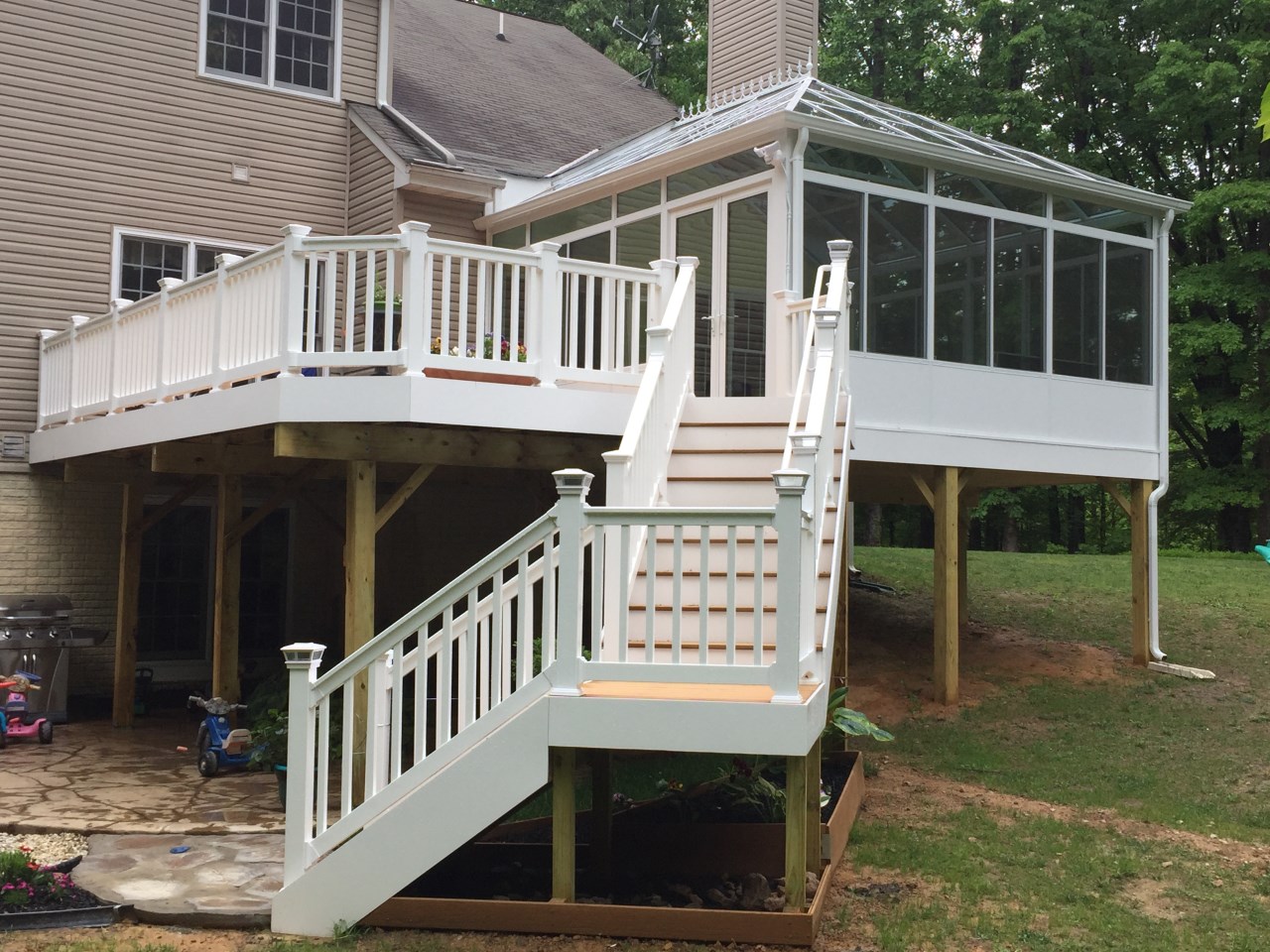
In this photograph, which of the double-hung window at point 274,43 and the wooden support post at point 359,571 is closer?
the wooden support post at point 359,571

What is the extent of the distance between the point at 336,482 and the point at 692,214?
5093mm

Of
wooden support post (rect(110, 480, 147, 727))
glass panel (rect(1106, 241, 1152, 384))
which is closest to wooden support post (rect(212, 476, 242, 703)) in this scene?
wooden support post (rect(110, 480, 147, 727))

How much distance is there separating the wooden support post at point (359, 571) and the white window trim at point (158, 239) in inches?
196

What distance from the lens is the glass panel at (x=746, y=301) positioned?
35.2 feet

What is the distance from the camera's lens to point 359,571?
796cm

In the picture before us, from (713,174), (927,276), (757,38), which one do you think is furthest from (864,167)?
(757,38)

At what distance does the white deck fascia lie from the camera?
7.80 metres

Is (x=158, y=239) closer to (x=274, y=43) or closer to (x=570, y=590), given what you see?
(x=274, y=43)

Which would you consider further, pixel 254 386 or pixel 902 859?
pixel 254 386

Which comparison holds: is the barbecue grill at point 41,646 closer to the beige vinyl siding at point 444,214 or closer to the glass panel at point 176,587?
the glass panel at point 176,587

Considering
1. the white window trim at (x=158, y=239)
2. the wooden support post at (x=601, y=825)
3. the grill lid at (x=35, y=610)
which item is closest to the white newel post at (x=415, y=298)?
the wooden support post at (x=601, y=825)

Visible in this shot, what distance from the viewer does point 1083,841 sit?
24.3 ft

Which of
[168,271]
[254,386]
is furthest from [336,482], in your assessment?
[254,386]

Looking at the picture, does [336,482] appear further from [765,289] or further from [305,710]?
[305,710]
